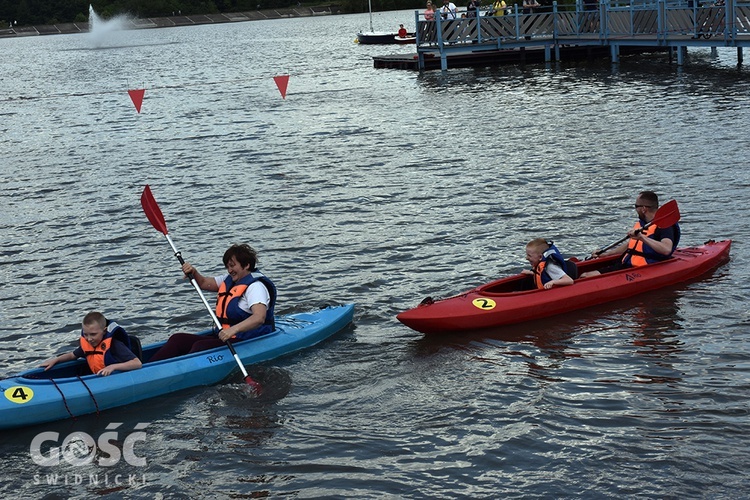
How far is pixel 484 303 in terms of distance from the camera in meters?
8.73

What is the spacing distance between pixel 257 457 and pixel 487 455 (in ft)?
5.48

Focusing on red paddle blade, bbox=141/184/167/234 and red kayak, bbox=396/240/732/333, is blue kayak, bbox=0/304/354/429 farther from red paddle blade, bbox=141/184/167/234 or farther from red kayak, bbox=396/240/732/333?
red paddle blade, bbox=141/184/167/234

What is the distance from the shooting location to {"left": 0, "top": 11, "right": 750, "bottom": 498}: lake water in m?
6.52

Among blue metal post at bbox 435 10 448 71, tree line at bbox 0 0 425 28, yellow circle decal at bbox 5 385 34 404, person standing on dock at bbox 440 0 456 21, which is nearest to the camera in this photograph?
yellow circle decal at bbox 5 385 34 404

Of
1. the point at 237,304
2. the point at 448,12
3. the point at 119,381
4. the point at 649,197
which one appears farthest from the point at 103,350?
the point at 448,12

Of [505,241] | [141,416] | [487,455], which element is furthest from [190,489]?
[505,241]

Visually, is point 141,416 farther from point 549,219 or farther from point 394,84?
point 394,84

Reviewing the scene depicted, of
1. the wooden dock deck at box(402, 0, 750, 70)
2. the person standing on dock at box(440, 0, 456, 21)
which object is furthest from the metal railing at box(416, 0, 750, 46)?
the person standing on dock at box(440, 0, 456, 21)

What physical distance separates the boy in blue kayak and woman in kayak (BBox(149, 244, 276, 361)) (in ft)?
1.45

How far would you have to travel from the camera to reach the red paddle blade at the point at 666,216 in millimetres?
9344

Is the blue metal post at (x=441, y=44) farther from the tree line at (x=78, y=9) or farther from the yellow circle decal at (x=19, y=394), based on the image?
the tree line at (x=78, y=9)

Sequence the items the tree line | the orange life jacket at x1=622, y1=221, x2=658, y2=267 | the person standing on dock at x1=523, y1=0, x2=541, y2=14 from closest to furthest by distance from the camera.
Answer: the orange life jacket at x1=622, y1=221, x2=658, y2=267
the person standing on dock at x1=523, y1=0, x2=541, y2=14
the tree line

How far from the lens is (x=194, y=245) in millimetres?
12625

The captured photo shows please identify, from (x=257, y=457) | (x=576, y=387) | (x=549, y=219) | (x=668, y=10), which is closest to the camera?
(x=257, y=457)
